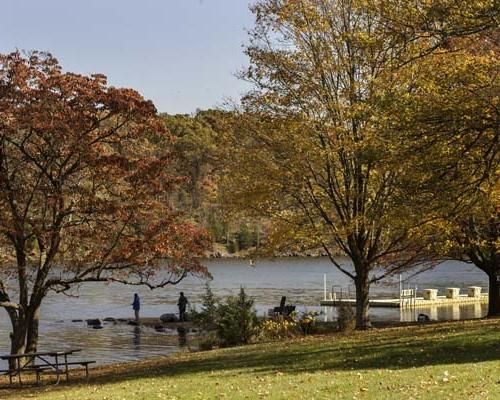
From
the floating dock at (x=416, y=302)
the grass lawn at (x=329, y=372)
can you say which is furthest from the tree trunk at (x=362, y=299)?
the floating dock at (x=416, y=302)

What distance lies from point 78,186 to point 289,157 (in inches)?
227

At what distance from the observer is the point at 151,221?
19.5 metres

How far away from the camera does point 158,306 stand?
1946 inches

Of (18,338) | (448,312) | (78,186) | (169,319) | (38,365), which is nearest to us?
(38,365)

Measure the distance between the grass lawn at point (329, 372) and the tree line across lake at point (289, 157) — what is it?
284cm

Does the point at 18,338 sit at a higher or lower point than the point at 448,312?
higher

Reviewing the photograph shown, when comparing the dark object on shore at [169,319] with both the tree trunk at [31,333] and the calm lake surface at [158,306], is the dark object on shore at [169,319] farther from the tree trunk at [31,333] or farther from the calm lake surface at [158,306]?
the tree trunk at [31,333]

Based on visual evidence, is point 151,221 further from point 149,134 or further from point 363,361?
point 363,361

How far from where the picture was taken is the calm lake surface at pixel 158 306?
29.8 m

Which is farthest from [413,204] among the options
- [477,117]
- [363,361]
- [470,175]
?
[363,361]

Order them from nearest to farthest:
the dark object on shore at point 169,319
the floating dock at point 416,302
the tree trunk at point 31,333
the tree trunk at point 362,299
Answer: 1. the tree trunk at point 31,333
2. the tree trunk at point 362,299
3. the dark object on shore at point 169,319
4. the floating dock at point 416,302

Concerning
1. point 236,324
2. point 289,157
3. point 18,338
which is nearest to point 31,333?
point 18,338

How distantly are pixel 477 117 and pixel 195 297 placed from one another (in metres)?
41.1

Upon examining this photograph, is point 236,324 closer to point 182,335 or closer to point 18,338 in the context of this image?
point 18,338
